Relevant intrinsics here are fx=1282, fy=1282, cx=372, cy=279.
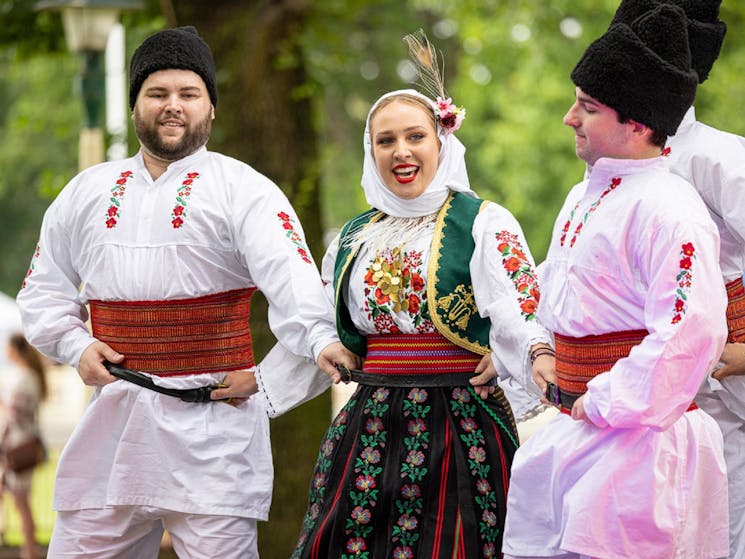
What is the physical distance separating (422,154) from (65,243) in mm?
1330

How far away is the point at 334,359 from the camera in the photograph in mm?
4152

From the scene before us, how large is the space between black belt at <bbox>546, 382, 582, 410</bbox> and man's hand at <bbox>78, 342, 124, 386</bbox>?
1.52 m

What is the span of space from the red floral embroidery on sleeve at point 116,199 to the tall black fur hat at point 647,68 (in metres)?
1.75

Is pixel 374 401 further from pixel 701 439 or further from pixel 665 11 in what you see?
pixel 665 11

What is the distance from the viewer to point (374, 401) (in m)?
4.13

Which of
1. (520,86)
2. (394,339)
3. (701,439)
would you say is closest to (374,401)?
(394,339)

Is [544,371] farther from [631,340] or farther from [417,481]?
[417,481]

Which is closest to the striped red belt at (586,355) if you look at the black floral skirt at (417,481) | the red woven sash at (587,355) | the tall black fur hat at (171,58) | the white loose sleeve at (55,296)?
the red woven sash at (587,355)

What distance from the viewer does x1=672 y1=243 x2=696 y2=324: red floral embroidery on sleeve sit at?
125 inches

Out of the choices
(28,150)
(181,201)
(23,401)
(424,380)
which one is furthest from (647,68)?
(28,150)

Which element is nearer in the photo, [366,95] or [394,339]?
[394,339]

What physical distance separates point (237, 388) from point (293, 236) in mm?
544

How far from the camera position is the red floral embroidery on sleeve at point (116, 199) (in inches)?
171

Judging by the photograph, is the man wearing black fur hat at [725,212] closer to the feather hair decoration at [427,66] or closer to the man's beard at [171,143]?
the feather hair decoration at [427,66]
